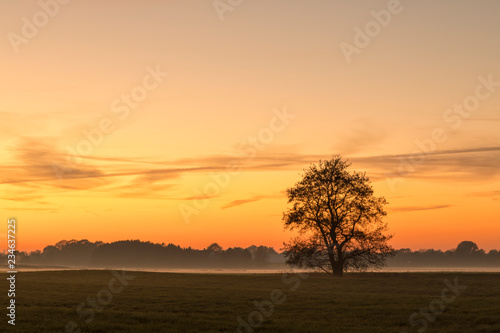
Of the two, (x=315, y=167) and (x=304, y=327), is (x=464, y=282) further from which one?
(x=304, y=327)

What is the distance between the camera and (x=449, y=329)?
78.8 feet

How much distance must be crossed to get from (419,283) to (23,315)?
39.6m

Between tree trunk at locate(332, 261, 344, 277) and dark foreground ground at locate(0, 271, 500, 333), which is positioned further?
tree trunk at locate(332, 261, 344, 277)

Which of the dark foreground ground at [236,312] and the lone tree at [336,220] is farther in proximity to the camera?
the lone tree at [336,220]

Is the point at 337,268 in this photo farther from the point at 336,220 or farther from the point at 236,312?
the point at 236,312

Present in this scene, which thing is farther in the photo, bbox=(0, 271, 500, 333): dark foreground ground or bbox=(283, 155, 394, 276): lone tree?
bbox=(283, 155, 394, 276): lone tree

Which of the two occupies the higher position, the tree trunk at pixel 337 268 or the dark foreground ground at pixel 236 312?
the tree trunk at pixel 337 268

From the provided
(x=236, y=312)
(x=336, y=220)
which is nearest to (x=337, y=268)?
(x=336, y=220)

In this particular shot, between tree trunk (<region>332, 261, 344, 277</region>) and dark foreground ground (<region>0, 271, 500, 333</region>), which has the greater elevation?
tree trunk (<region>332, 261, 344, 277</region>)

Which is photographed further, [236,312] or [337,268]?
[337,268]

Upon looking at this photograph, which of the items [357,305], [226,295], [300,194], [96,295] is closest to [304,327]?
[357,305]

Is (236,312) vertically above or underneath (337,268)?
underneath

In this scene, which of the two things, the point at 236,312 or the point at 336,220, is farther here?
the point at 336,220

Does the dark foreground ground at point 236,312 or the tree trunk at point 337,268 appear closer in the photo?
the dark foreground ground at point 236,312
